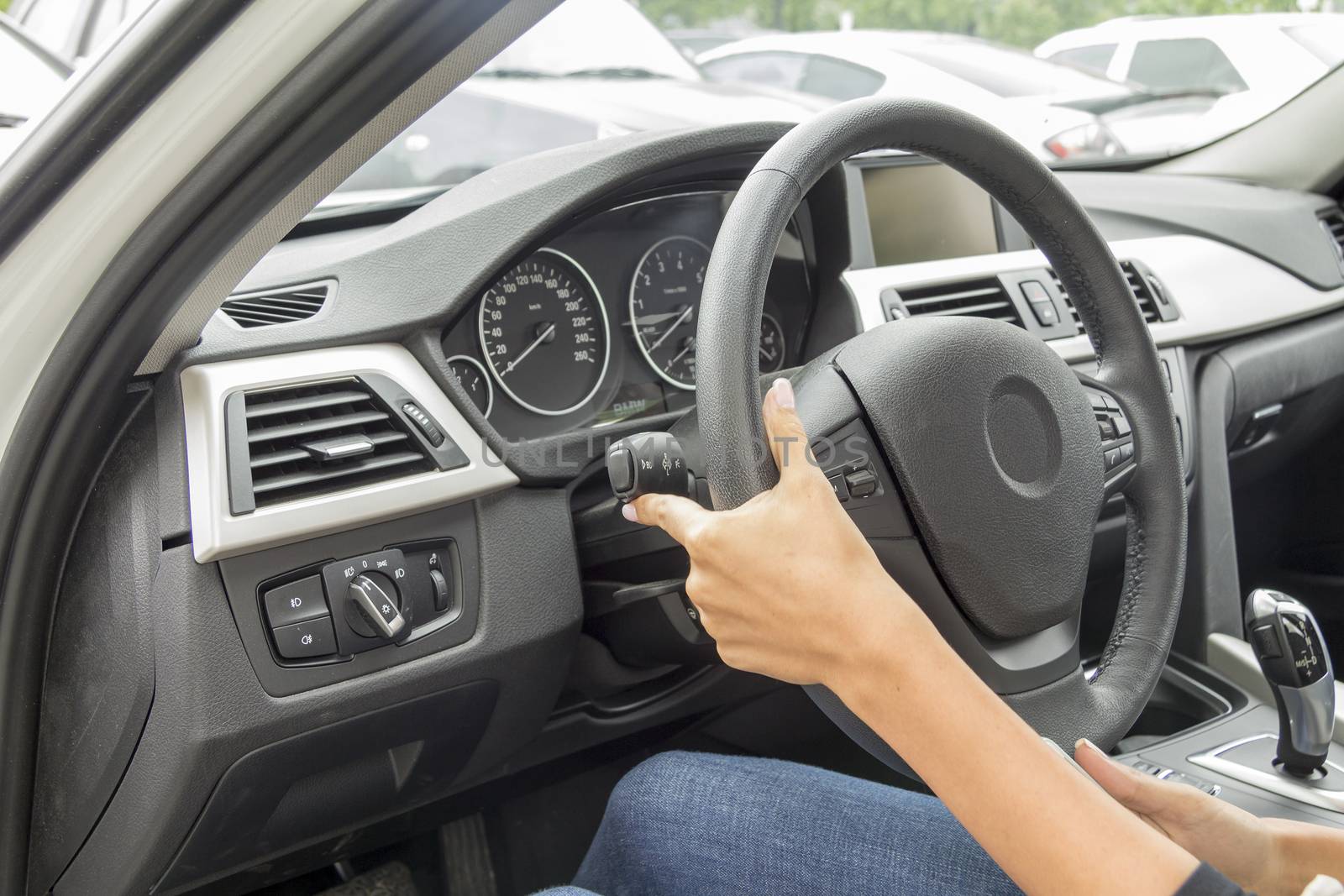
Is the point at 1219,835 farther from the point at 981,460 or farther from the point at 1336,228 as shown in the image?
the point at 1336,228

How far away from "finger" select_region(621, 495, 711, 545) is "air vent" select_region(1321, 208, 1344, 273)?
211 cm

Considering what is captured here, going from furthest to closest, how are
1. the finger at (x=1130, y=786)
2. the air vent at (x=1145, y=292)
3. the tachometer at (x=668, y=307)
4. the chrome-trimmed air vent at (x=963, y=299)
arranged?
the air vent at (x=1145, y=292)
the chrome-trimmed air vent at (x=963, y=299)
the tachometer at (x=668, y=307)
the finger at (x=1130, y=786)

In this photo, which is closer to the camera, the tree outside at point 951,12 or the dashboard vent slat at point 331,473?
the dashboard vent slat at point 331,473

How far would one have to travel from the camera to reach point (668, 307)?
1.61 m

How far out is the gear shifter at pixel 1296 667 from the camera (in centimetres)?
127

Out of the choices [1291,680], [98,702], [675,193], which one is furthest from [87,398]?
[1291,680]

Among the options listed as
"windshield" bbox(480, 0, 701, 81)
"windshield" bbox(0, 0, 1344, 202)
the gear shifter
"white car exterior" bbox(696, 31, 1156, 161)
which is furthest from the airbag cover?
"white car exterior" bbox(696, 31, 1156, 161)

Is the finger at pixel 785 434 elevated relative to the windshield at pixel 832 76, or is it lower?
lower

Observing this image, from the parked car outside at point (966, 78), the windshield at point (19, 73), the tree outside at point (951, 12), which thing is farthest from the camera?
the tree outside at point (951, 12)

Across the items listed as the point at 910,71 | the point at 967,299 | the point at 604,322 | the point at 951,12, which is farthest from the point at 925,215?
the point at 951,12

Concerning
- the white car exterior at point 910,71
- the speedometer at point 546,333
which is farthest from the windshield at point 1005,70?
the speedometer at point 546,333

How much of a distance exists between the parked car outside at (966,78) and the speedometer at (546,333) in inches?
53.0

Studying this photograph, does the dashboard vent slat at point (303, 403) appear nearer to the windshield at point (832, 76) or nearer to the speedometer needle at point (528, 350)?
the speedometer needle at point (528, 350)

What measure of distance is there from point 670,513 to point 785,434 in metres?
0.11
